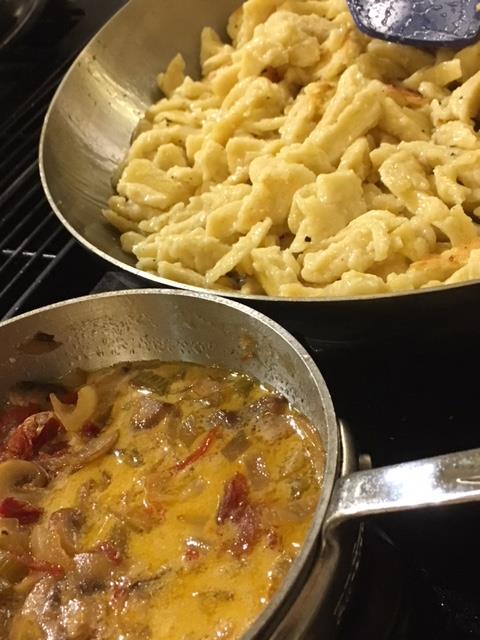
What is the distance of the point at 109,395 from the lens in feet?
4.72

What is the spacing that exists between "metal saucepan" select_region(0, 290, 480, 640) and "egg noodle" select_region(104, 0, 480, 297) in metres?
0.33

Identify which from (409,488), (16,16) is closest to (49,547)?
(409,488)

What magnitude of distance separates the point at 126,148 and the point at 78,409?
129 centimetres

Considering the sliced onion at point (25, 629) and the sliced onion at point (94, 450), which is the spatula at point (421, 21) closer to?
the sliced onion at point (94, 450)

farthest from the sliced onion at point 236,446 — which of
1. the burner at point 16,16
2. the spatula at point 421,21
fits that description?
the burner at point 16,16

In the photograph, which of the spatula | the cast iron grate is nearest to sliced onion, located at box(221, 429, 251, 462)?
the cast iron grate

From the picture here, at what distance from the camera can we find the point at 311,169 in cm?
192

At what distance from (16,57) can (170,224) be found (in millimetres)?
1446

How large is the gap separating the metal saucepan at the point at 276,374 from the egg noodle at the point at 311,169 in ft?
1.07

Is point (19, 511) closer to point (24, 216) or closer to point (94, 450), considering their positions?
point (94, 450)

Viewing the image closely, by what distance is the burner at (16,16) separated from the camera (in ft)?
8.96

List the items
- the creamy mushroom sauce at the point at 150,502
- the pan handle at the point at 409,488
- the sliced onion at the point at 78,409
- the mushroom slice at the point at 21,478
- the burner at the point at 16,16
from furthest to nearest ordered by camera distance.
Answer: the burner at the point at 16,16, the sliced onion at the point at 78,409, the mushroom slice at the point at 21,478, the creamy mushroom sauce at the point at 150,502, the pan handle at the point at 409,488

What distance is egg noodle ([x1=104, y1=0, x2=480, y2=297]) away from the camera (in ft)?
5.58

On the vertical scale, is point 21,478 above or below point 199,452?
above
